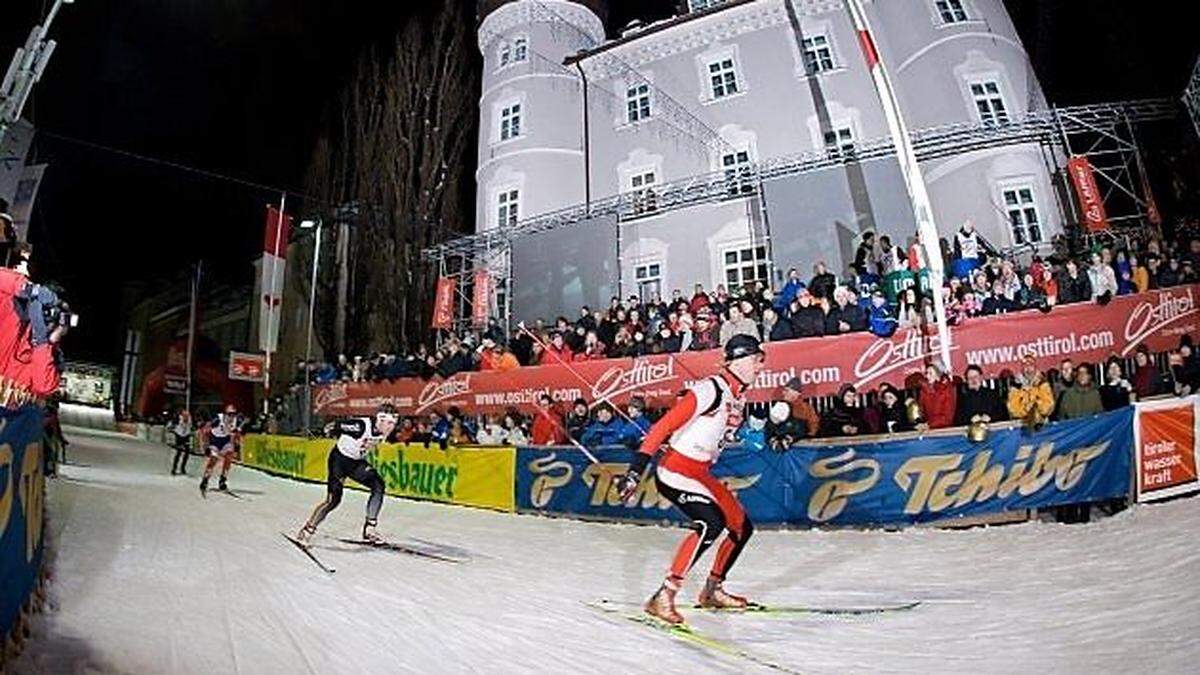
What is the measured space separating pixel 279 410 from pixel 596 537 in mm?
21316

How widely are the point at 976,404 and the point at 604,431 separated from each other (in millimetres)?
6235

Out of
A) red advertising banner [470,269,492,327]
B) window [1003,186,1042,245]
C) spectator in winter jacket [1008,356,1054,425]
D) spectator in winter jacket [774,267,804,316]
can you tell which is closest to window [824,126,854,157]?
window [1003,186,1042,245]

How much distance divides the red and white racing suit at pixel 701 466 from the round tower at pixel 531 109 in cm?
2350

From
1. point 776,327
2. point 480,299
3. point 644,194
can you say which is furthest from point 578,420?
point 644,194

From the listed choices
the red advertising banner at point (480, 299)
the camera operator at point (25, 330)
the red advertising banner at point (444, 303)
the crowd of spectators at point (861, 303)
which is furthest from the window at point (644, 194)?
the camera operator at point (25, 330)

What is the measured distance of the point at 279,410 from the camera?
2812 centimetres

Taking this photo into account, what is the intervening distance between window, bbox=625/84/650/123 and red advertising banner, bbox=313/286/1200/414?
14.7 m

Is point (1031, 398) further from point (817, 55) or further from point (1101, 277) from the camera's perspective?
point (817, 55)

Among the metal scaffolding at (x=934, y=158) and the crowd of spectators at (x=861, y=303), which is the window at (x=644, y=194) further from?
the crowd of spectators at (x=861, y=303)

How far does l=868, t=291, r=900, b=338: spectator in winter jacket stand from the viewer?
12.1 metres

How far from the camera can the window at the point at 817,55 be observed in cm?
2480

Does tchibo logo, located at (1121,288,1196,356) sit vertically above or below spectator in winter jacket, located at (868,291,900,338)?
below

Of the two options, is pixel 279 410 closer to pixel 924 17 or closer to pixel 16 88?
pixel 16 88

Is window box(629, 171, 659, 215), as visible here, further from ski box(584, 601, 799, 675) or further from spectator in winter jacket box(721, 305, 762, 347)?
ski box(584, 601, 799, 675)
